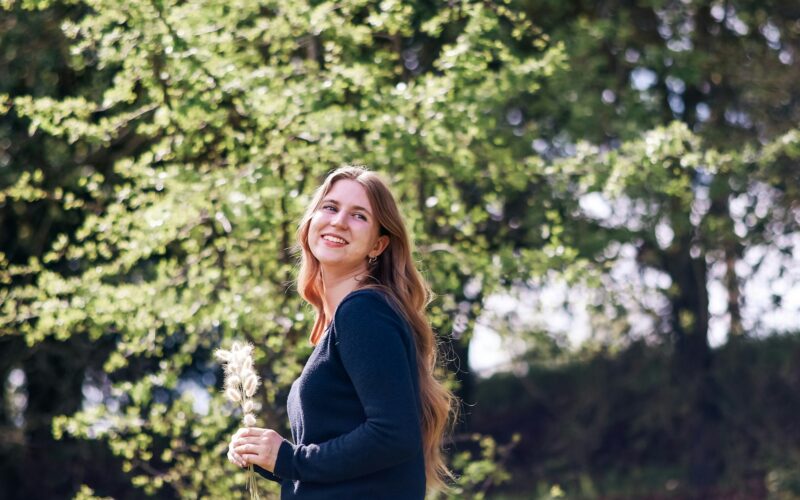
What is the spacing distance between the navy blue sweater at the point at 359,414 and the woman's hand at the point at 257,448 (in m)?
0.02

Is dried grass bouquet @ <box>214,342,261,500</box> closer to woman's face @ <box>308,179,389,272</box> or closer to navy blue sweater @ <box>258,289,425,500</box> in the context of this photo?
navy blue sweater @ <box>258,289,425,500</box>

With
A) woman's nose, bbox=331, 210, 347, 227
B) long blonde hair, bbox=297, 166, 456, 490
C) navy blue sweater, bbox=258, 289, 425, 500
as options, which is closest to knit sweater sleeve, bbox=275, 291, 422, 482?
navy blue sweater, bbox=258, 289, 425, 500

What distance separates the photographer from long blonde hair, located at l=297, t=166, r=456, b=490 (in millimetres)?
2764

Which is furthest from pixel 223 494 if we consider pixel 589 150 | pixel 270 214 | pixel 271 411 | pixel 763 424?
pixel 763 424

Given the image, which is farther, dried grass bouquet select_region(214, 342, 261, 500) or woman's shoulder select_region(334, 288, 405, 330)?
dried grass bouquet select_region(214, 342, 261, 500)

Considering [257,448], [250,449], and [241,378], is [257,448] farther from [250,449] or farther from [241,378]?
[241,378]

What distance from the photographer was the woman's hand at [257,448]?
2.60 m

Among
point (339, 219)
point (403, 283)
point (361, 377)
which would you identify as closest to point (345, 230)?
point (339, 219)

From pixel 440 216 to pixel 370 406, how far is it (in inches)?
139

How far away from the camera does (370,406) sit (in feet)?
8.21

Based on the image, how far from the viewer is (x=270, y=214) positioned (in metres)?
5.16

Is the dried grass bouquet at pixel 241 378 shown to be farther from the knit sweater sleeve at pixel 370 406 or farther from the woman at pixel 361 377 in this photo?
the knit sweater sleeve at pixel 370 406

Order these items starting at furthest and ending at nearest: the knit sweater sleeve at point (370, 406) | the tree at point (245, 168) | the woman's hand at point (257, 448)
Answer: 1. the tree at point (245, 168)
2. the woman's hand at point (257, 448)
3. the knit sweater sleeve at point (370, 406)

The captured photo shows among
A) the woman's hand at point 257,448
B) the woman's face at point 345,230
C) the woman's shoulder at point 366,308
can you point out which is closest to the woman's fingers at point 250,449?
the woman's hand at point 257,448
